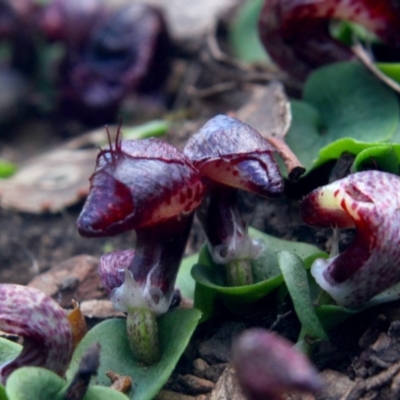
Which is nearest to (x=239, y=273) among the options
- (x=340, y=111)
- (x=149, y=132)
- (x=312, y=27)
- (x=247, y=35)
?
(x=340, y=111)

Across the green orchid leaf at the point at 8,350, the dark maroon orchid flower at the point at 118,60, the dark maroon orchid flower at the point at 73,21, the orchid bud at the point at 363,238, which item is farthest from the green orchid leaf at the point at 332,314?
the dark maroon orchid flower at the point at 73,21

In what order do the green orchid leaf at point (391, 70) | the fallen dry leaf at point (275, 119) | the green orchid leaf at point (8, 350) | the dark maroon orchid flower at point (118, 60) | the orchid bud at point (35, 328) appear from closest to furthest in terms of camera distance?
the orchid bud at point (35, 328)
the green orchid leaf at point (8, 350)
the fallen dry leaf at point (275, 119)
the green orchid leaf at point (391, 70)
the dark maroon orchid flower at point (118, 60)

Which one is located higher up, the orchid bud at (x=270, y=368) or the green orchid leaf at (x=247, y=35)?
the green orchid leaf at (x=247, y=35)

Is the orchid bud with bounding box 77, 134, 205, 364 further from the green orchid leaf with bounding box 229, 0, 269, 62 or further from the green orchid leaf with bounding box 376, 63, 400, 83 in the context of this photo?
Result: the green orchid leaf with bounding box 229, 0, 269, 62

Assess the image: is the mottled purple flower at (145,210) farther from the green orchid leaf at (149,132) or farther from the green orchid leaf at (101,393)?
the green orchid leaf at (149,132)

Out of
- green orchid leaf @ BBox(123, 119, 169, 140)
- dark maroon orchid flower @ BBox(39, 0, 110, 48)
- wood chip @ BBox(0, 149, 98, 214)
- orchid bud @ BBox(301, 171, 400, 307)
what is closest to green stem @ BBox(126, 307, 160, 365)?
orchid bud @ BBox(301, 171, 400, 307)

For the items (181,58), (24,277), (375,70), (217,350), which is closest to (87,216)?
(217,350)

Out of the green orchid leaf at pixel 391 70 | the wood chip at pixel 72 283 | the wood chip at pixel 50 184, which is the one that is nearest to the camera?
the wood chip at pixel 72 283
